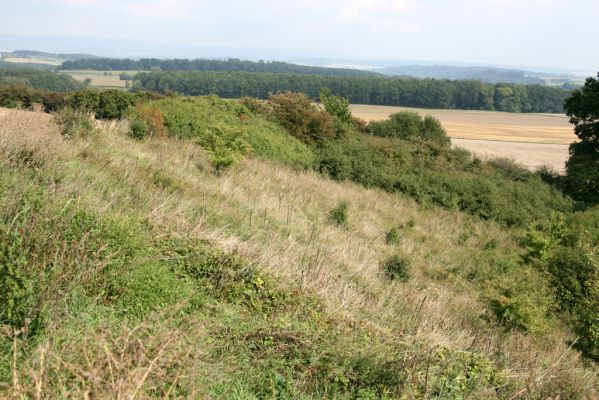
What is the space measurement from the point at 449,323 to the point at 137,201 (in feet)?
15.1

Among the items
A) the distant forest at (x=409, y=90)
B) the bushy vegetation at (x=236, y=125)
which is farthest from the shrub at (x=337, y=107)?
the distant forest at (x=409, y=90)

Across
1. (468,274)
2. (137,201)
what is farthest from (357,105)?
(137,201)

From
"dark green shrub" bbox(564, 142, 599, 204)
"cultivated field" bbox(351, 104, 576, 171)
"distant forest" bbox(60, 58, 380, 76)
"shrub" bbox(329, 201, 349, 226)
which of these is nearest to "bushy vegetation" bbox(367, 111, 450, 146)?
"cultivated field" bbox(351, 104, 576, 171)

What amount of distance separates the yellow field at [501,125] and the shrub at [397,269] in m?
50.2

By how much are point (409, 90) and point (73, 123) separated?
93343mm

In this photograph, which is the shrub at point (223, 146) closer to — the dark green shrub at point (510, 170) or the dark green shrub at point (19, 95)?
the dark green shrub at point (19, 95)

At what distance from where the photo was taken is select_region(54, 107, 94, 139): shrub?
30.7 ft

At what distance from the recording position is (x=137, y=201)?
6164 mm

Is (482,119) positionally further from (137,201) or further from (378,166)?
(137,201)

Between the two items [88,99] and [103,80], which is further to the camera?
[103,80]

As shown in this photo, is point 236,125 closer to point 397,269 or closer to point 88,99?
point 88,99

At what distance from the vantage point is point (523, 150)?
5303 cm

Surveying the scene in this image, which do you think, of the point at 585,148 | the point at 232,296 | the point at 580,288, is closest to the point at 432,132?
the point at 585,148

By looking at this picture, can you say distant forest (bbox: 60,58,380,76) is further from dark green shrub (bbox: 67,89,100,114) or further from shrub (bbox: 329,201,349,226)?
shrub (bbox: 329,201,349,226)
